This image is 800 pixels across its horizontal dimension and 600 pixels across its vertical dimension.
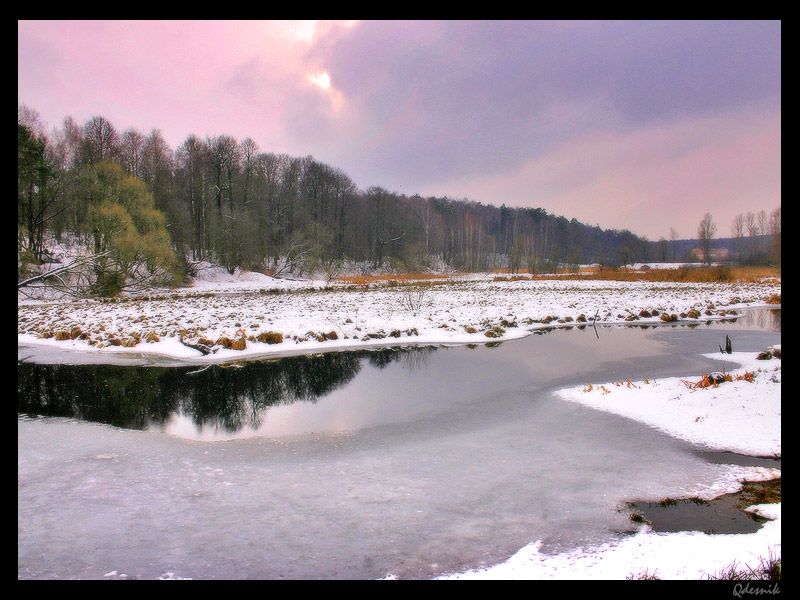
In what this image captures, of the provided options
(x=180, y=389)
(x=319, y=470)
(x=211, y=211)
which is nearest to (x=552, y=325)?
(x=180, y=389)

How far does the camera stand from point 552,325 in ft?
61.8

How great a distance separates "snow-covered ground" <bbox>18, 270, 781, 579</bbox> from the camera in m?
3.54

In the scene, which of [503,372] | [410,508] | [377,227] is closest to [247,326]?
[503,372]

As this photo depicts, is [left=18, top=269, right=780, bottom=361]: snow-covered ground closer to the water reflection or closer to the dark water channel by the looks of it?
the water reflection

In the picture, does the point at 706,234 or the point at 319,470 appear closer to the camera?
the point at 319,470

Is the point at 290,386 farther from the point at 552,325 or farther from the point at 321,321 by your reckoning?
the point at 552,325

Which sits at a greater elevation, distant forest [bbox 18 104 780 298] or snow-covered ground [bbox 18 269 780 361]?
distant forest [bbox 18 104 780 298]

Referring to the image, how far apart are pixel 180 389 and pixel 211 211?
1790 inches

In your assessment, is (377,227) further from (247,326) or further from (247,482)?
(247,482)

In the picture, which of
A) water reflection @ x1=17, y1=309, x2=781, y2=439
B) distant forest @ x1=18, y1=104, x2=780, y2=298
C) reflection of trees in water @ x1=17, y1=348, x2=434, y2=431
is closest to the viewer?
water reflection @ x1=17, y1=309, x2=781, y2=439

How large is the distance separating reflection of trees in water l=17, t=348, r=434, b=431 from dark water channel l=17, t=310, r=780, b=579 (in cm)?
6

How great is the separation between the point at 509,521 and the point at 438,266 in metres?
66.1

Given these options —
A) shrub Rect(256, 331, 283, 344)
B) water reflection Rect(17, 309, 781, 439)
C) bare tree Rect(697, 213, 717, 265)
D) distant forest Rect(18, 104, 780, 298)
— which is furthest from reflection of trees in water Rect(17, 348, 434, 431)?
bare tree Rect(697, 213, 717, 265)

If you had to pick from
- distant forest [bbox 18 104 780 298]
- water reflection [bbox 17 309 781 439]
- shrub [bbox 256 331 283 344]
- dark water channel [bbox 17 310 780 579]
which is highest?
distant forest [bbox 18 104 780 298]
